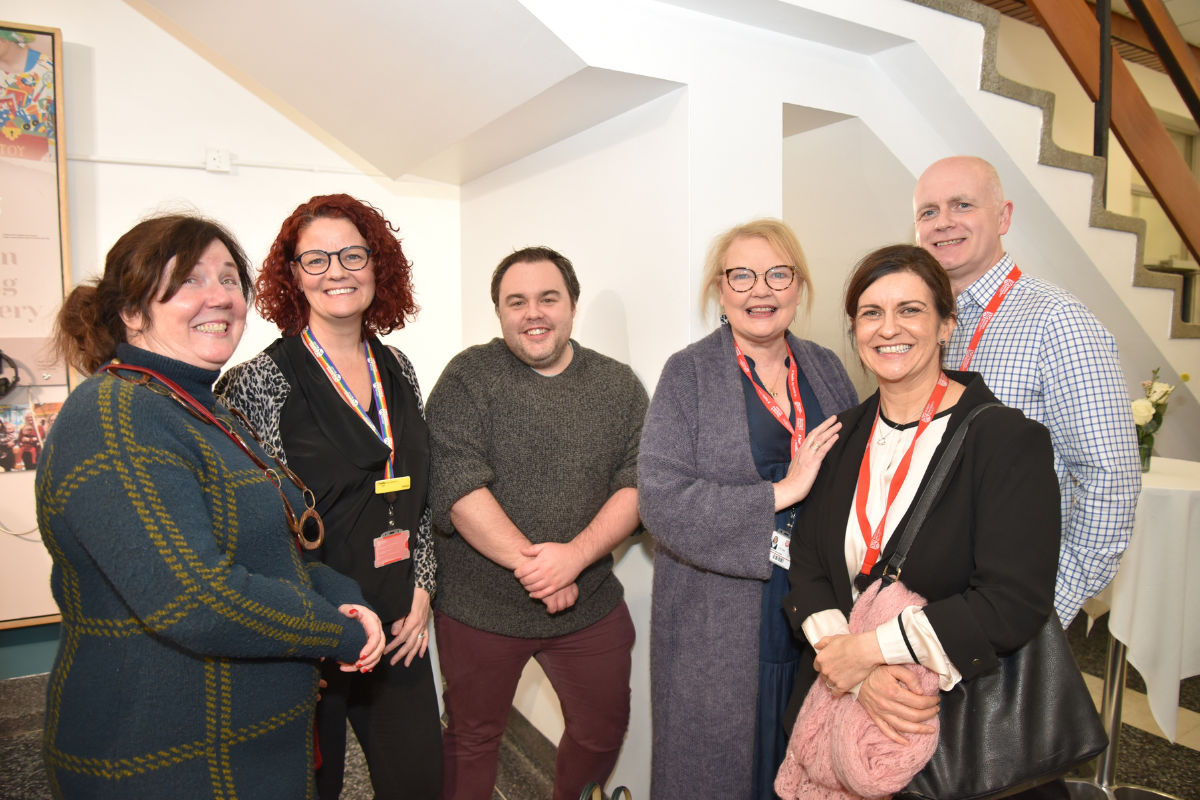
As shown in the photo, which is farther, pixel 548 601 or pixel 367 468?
pixel 548 601

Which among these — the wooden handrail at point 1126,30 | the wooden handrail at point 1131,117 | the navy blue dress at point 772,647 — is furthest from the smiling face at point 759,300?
the wooden handrail at point 1126,30

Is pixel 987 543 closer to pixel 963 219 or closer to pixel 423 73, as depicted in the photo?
pixel 963 219

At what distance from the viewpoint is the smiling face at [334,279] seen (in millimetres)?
1657

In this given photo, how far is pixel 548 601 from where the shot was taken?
192 cm

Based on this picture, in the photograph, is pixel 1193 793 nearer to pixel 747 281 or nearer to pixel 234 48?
pixel 747 281

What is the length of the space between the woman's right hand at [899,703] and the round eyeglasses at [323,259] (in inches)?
57.8

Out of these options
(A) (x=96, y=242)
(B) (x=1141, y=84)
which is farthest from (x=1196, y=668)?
(B) (x=1141, y=84)

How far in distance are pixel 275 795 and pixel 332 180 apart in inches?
123

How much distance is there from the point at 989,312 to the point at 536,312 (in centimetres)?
Answer: 119

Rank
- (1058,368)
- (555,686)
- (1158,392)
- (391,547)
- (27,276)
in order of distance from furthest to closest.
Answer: (27,276), (1158,392), (555,686), (391,547), (1058,368)

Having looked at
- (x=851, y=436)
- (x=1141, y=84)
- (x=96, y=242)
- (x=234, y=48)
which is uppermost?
(x=1141, y=84)

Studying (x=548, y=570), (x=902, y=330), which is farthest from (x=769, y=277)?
(x=548, y=570)

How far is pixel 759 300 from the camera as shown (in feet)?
5.74

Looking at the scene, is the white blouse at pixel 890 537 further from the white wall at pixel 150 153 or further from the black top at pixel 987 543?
the white wall at pixel 150 153
